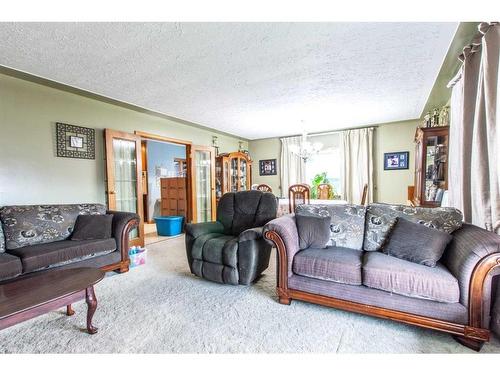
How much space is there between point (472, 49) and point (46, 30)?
11.8 feet

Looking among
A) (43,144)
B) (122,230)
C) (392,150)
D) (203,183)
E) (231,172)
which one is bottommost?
(122,230)

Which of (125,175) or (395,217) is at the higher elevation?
(125,175)

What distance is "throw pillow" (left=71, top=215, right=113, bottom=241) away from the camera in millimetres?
2754

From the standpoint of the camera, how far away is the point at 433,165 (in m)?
3.49

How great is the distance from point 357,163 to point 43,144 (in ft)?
19.3

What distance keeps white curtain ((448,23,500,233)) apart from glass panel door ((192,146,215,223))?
4403 mm

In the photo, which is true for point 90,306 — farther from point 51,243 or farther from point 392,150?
point 392,150

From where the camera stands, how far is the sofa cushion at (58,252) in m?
2.21

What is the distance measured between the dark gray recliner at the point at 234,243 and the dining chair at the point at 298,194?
131cm

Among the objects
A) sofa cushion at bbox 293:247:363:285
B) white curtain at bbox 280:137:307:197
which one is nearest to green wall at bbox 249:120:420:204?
white curtain at bbox 280:137:307:197

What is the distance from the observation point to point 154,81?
2910 millimetres

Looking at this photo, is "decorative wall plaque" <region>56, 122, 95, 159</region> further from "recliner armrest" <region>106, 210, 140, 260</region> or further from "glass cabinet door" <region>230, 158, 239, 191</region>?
"glass cabinet door" <region>230, 158, 239, 191</region>

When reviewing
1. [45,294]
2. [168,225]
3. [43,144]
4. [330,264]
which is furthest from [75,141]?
[330,264]
